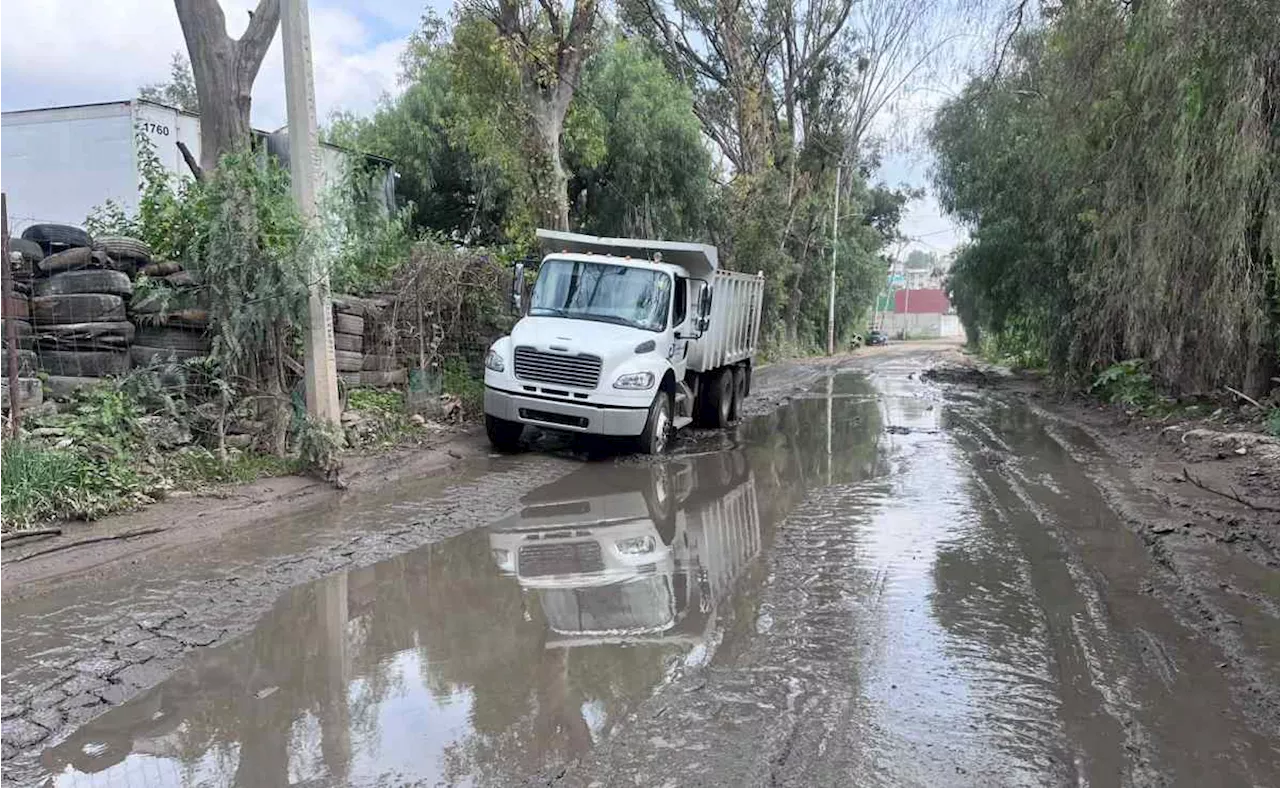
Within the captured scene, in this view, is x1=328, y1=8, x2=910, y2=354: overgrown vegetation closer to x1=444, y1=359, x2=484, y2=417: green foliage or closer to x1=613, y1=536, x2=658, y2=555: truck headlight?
x1=444, y1=359, x2=484, y2=417: green foliage

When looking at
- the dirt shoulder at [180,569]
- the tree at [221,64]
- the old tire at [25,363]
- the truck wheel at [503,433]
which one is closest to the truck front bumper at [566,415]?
the truck wheel at [503,433]

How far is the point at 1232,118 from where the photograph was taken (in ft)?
30.9

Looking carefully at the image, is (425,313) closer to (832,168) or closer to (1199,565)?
(1199,565)

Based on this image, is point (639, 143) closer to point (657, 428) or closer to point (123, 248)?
point (657, 428)

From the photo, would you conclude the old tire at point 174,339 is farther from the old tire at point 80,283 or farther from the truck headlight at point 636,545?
the truck headlight at point 636,545

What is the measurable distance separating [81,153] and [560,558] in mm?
13280

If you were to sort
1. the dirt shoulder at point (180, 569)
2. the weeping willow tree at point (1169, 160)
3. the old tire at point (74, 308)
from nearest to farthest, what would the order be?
the dirt shoulder at point (180, 569) → the old tire at point (74, 308) → the weeping willow tree at point (1169, 160)

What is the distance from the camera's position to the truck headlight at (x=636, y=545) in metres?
7.56

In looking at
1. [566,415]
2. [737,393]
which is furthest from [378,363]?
[737,393]

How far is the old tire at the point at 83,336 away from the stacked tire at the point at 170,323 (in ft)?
0.68

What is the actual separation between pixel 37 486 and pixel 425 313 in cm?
648

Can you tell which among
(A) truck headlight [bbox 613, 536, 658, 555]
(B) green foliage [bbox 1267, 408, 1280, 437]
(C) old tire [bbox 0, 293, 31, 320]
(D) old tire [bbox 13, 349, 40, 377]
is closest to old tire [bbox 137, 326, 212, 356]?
(D) old tire [bbox 13, 349, 40, 377]

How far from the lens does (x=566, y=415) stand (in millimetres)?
11539

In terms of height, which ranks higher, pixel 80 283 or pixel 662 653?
pixel 80 283
